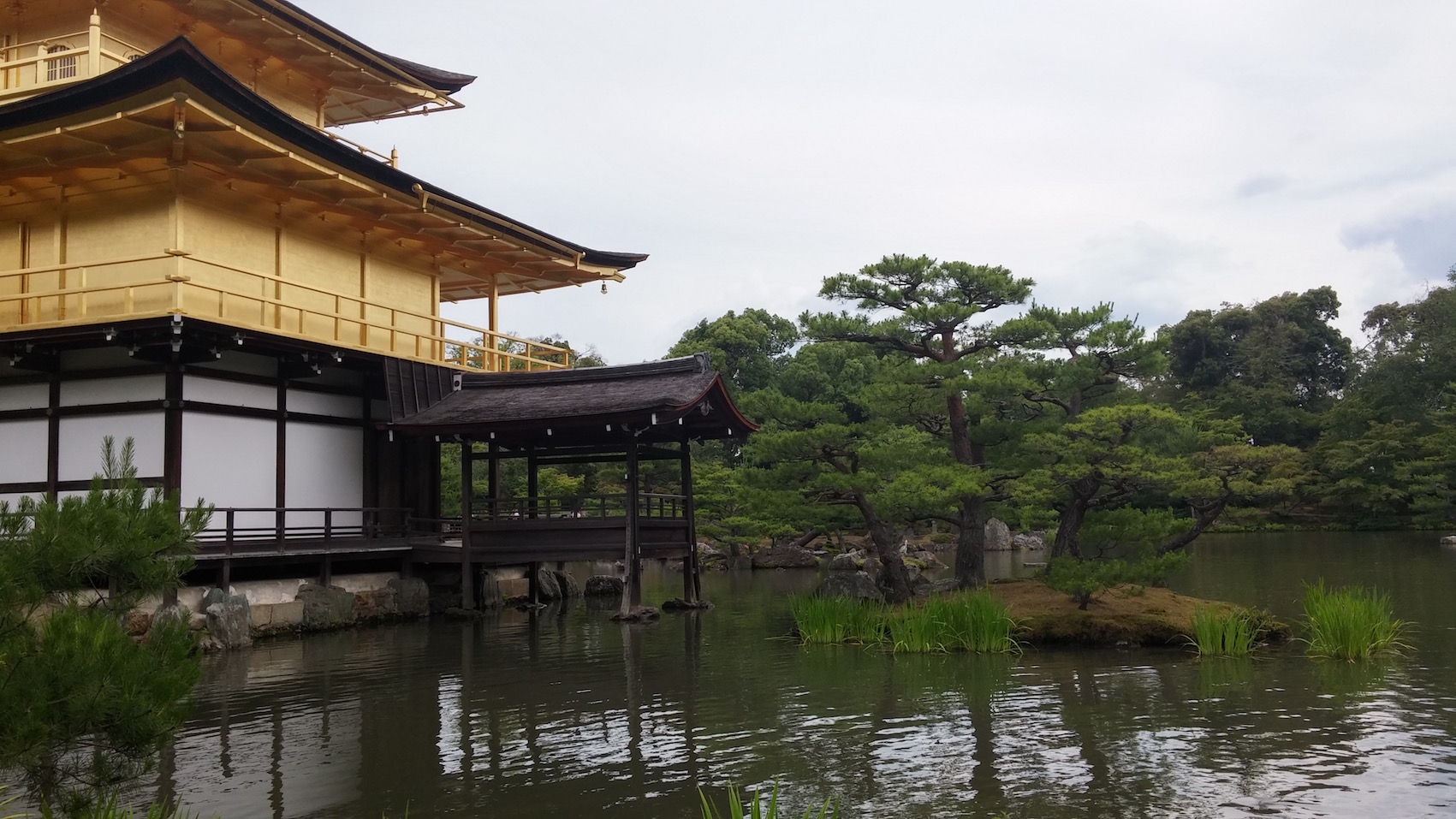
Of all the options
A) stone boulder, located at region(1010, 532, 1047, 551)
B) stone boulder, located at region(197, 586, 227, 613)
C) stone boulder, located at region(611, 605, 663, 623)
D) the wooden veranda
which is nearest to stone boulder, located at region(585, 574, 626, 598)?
the wooden veranda

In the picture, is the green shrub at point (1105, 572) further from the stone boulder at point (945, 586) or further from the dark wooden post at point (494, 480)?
the dark wooden post at point (494, 480)

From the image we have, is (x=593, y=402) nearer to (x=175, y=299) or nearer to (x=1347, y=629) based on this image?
(x=175, y=299)

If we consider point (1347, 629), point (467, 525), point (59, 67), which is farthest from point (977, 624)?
point (59, 67)

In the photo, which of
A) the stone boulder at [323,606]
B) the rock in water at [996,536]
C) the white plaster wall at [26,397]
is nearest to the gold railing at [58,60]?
the white plaster wall at [26,397]

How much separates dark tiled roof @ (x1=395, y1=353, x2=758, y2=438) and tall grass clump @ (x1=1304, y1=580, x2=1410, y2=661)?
29.9ft

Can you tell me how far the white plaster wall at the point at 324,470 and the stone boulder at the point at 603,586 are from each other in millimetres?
6660

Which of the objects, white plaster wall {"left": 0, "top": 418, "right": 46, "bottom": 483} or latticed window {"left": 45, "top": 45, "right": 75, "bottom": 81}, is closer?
white plaster wall {"left": 0, "top": 418, "right": 46, "bottom": 483}

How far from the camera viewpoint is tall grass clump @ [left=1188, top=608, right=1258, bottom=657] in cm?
1293

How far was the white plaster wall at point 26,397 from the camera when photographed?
17.1 metres

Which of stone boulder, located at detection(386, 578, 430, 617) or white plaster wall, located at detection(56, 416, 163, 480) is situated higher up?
white plaster wall, located at detection(56, 416, 163, 480)

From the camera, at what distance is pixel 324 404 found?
19.7m

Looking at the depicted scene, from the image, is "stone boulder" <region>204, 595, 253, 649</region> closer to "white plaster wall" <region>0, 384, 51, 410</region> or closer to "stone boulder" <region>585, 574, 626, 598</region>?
"white plaster wall" <region>0, 384, 51, 410</region>

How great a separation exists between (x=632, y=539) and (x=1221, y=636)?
9148 mm

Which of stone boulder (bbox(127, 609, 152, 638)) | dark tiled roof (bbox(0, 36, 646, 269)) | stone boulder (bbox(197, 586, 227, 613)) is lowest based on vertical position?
stone boulder (bbox(127, 609, 152, 638))
